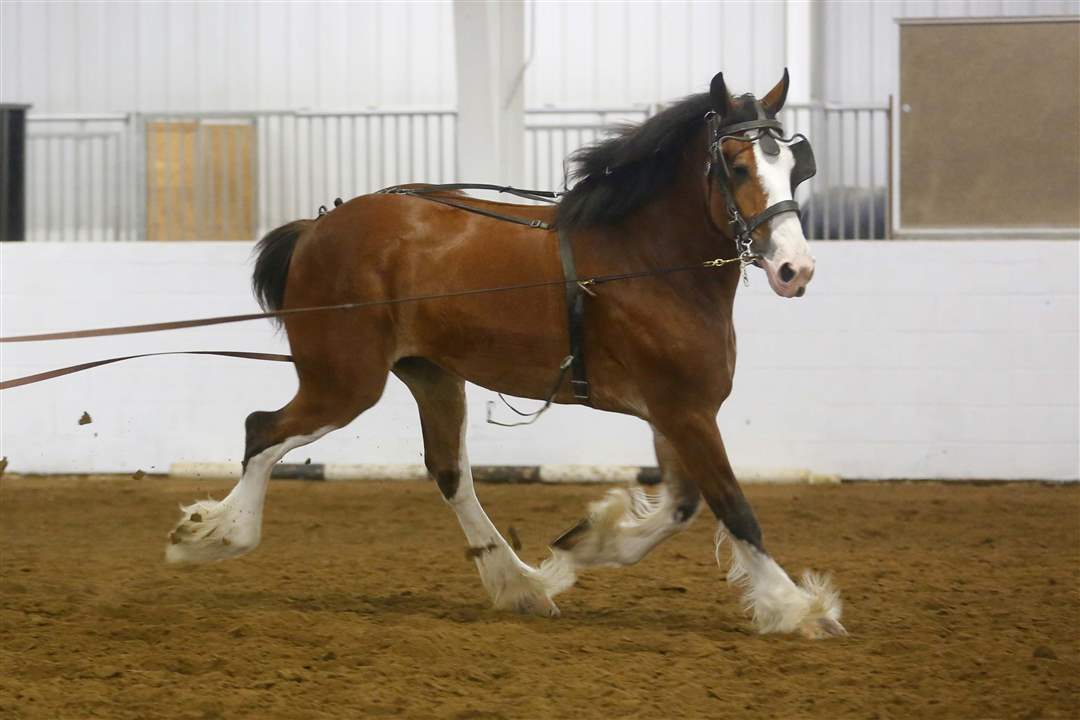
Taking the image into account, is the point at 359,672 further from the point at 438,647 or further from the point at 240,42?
the point at 240,42

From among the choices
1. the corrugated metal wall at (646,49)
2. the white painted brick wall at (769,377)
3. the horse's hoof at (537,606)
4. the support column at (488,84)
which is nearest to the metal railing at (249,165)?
the corrugated metal wall at (646,49)

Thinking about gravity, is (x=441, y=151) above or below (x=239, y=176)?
above

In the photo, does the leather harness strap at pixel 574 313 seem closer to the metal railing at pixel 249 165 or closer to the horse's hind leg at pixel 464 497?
the horse's hind leg at pixel 464 497

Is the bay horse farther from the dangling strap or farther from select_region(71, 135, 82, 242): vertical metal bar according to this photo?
select_region(71, 135, 82, 242): vertical metal bar

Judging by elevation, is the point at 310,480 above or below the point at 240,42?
below

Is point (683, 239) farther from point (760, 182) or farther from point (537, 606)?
point (537, 606)

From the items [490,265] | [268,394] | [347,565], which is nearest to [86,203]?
[268,394]

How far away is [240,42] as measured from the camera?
33.4 feet

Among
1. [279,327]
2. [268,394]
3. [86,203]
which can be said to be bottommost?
[268,394]

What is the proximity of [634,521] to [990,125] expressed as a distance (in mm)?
5356

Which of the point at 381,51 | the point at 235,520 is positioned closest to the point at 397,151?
the point at 381,51

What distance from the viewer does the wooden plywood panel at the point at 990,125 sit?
8312 millimetres

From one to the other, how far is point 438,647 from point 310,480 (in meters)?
4.31

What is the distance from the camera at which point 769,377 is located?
767 centimetres
